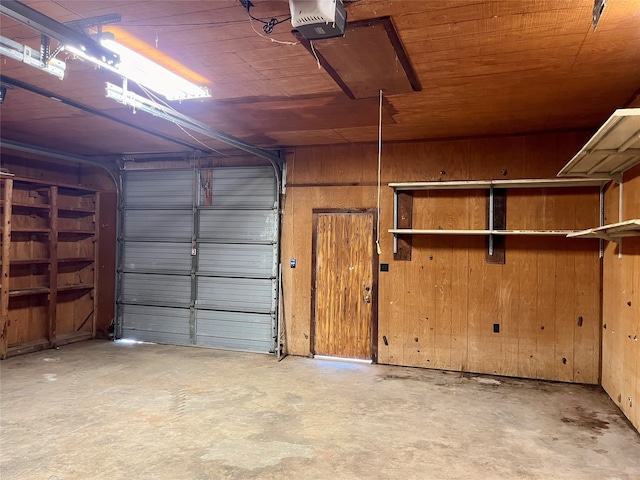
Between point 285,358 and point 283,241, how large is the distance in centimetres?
154

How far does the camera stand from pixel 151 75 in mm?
2934

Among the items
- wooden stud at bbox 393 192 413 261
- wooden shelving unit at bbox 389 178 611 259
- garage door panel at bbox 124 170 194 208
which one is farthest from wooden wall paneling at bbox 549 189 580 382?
garage door panel at bbox 124 170 194 208

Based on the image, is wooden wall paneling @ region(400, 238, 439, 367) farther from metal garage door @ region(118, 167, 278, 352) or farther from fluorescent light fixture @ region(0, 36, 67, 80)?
fluorescent light fixture @ region(0, 36, 67, 80)

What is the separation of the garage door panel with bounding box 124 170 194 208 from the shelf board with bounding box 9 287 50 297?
1.62 meters

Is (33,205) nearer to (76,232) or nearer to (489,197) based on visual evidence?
(76,232)

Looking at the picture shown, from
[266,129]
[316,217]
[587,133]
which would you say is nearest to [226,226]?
[316,217]

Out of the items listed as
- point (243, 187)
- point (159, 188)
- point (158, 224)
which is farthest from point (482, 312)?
point (159, 188)

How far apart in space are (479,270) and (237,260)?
3.17 meters

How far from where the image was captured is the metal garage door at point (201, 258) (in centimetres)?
562

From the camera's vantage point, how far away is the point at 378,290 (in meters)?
5.06

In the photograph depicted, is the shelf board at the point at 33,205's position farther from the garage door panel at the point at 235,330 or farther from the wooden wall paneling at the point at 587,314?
the wooden wall paneling at the point at 587,314

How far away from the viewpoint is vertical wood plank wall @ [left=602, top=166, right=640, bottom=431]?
330 centimetres

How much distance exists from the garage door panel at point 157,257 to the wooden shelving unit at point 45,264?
24.0 inches

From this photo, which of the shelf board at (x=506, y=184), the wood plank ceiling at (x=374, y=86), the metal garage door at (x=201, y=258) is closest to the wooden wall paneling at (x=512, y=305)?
the shelf board at (x=506, y=184)
